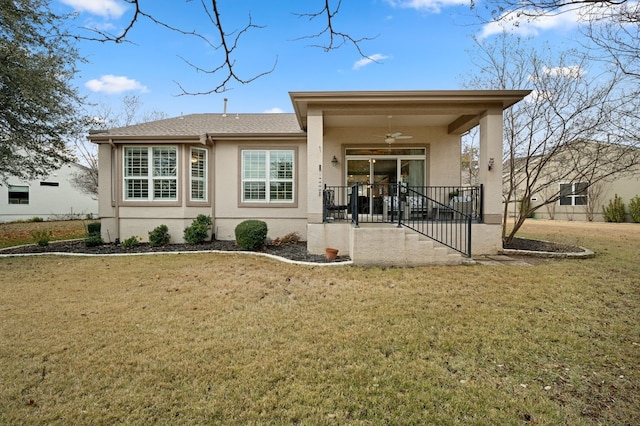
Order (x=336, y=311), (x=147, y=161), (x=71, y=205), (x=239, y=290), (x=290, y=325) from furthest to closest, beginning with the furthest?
(x=71, y=205) < (x=147, y=161) < (x=239, y=290) < (x=336, y=311) < (x=290, y=325)

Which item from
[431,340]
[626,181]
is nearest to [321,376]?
[431,340]

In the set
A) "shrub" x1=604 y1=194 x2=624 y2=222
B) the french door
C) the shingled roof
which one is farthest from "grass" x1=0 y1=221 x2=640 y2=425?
"shrub" x1=604 y1=194 x2=624 y2=222

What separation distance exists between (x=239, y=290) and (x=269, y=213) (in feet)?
17.3

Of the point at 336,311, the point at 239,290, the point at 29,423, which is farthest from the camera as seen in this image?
the point at 239,290

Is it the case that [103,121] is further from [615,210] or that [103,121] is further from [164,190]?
[615,210]

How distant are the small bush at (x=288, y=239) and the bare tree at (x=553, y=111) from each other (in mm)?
6567

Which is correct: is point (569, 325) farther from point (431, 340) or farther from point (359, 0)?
point (359, 0)

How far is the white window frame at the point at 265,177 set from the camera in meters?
10.4

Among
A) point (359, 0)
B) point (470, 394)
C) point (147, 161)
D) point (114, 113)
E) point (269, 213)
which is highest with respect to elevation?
point (114, 113)

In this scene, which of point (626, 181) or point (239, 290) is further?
point (626, 181)

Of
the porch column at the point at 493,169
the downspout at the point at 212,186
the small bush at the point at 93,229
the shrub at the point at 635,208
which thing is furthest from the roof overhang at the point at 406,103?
the shrub at the point at 635,208

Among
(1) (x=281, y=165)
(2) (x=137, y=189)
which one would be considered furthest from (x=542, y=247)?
(2) (x=137, y=189)

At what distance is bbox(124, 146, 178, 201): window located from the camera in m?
9.95

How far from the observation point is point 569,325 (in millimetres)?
3770
